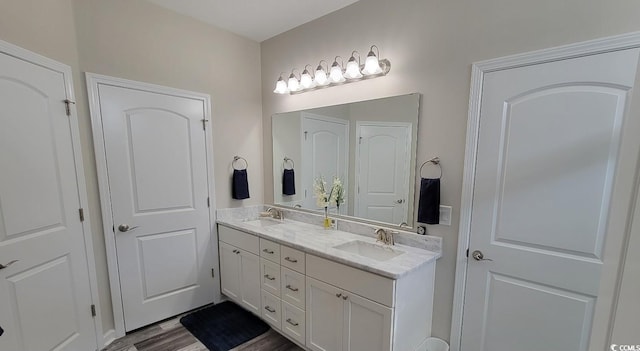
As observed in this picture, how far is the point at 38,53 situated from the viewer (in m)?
1.63

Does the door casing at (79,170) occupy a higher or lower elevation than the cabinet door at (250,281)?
higher

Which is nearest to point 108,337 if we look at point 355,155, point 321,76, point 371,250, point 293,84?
point 371,250

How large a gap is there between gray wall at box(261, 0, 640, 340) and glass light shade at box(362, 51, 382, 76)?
9cm

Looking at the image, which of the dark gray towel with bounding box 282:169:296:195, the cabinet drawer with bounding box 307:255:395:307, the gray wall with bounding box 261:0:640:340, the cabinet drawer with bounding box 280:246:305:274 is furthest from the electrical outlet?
the dark gray towel with bounding box 282:169:296:195

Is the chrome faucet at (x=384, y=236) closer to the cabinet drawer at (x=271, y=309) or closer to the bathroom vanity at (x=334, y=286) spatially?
the bathroom vanity at (x=334, y=286)

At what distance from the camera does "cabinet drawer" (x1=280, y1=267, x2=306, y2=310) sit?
195 centimetres

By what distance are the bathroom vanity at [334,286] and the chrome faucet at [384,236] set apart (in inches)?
2.0

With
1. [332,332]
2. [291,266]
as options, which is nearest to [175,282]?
[291,266]

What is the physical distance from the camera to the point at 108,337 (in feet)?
7.05

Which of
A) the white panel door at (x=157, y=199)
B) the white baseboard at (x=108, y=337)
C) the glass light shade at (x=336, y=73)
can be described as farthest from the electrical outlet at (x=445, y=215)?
the white baseboard at (x=108, y=337)

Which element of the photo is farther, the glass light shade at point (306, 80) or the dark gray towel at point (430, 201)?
the glass light shade at point (306, 80)

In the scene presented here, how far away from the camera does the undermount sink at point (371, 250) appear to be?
6.24 feet

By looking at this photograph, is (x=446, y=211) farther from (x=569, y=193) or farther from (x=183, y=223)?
(x=183, y=223)

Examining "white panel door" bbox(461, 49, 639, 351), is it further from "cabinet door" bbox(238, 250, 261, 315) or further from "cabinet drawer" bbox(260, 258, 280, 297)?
"cabinet door" bbox(238, 250, 261, 315)
